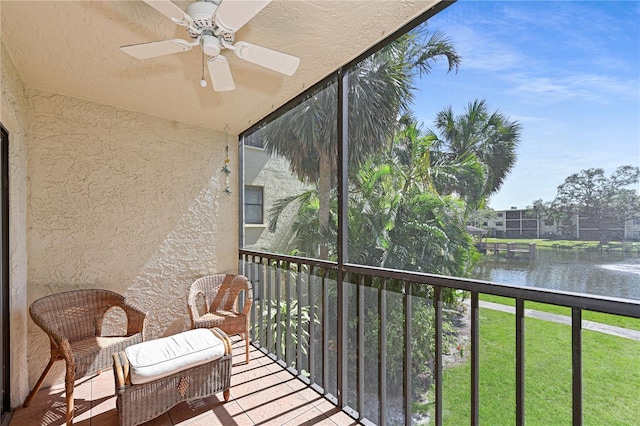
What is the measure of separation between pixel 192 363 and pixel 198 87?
209 centimetres

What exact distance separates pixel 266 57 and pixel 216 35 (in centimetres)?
26

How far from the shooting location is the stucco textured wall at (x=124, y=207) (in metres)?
2.64

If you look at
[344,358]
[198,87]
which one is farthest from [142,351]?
[198,87]

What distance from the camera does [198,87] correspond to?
8.39ft

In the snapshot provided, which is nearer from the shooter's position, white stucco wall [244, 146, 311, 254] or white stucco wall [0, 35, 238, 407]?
white stucco wall [0, 35, 238, 407]

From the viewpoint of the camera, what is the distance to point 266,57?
1648 millimetres

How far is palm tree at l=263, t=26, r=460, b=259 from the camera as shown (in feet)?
13.6

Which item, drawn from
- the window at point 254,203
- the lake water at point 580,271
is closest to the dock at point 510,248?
the lake water at point 580,271

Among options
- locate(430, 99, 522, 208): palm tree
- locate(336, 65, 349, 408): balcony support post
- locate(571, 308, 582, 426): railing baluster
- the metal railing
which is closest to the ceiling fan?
locate(336, 65, 349, 408): balcony support post

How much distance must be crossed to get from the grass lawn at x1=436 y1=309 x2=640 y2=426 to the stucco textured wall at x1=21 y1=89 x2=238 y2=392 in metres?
3.04

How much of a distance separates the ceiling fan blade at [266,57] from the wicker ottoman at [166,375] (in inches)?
74.5

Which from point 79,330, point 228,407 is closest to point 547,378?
point 228,407

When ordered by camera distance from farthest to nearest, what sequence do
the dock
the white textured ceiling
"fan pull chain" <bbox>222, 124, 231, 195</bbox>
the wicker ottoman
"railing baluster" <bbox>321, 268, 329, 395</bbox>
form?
"fan pull chain" <bbox>222, 124, 231, 195</bbox> → the dock → "railing baluster" <bbox>321, 268, 329, 395</bbox> → the wicker ottoman → the white textured ceiling

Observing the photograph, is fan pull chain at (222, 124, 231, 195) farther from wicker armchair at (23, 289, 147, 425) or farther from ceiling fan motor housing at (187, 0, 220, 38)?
ceiling fan motor housing at (187, 0, 220, 38)
